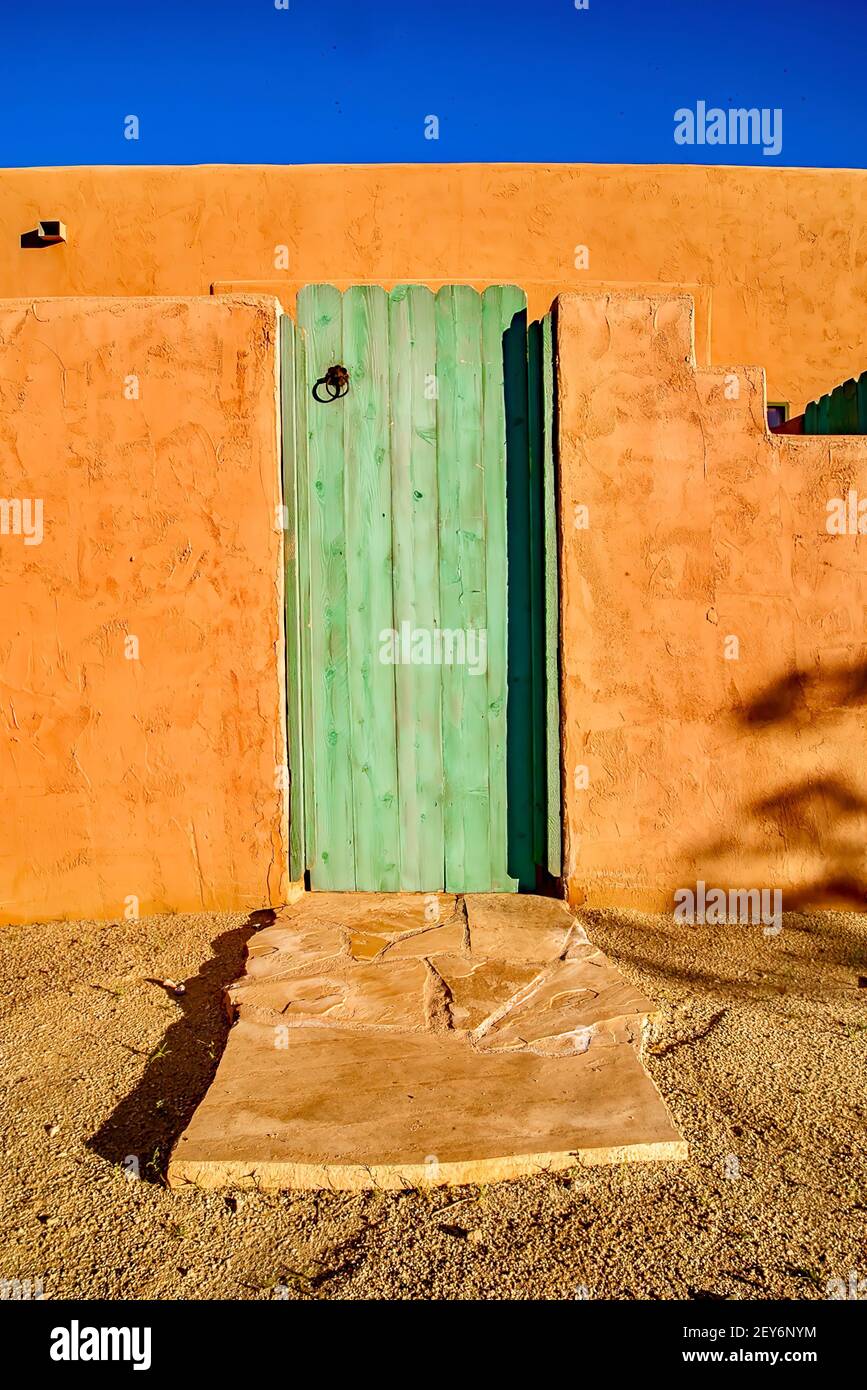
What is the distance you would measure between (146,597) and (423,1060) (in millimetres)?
2095

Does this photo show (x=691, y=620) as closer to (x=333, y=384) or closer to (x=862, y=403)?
(x=862, y=403)

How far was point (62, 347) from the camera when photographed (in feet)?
11.6

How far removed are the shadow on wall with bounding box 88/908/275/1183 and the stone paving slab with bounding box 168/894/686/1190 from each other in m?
0.09

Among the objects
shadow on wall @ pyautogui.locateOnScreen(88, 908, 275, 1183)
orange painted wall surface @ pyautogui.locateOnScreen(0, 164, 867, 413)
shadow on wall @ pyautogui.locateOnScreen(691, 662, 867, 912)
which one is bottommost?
shadow on wall @ pyautogui.locateOnScreen(88, 908, 275, 1183)

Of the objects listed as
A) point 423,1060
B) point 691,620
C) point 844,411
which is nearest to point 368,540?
point 691,620

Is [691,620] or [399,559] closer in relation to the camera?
[691,620]

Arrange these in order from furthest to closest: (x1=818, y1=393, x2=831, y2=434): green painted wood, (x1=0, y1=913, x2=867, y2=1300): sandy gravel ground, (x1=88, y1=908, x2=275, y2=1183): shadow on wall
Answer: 1. (x1=818, y1=393, x2=831, y2=434): green painted wood
2. (x1=88, y1=908, x2=275, y2=1183): shadow on wall
3. (x1=0, y1=913, x2=867, y2=1300): sandy gravel ground

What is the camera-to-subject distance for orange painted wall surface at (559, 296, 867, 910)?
3561 millimetres

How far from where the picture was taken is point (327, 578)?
3689 mm

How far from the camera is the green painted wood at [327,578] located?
3674mm

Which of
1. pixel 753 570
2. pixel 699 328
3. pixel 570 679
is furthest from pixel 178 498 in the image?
pixel 699 328

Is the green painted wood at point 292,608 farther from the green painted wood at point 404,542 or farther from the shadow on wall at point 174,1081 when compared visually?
the shadow on wall at point 174,1081

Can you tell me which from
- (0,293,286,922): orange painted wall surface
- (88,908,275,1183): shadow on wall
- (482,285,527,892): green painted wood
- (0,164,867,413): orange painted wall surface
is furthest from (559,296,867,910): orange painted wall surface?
(0,164,867,413): orange painted wall surface

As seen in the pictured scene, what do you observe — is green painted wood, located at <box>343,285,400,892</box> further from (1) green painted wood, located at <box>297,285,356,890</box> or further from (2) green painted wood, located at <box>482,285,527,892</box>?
(2) green painted wood, located at <box>482,285,527,892</box>
